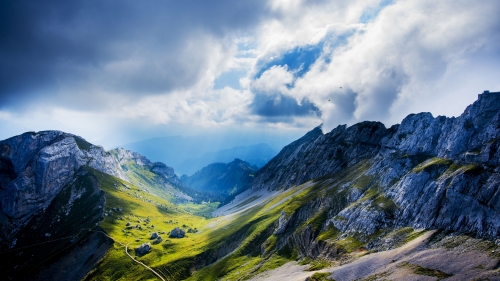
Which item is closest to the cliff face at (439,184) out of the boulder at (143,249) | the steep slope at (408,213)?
the steep slope at (408,213)

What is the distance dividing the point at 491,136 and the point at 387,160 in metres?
56.9

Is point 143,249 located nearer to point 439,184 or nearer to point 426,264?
point 426,264

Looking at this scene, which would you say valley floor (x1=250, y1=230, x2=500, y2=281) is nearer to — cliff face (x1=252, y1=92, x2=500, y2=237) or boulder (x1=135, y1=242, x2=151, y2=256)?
cliff face (x1=252, y1=92, x2=500, y2=237)

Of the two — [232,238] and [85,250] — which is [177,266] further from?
[85,250]

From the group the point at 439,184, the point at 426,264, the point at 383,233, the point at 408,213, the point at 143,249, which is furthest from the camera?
the point at 143,249

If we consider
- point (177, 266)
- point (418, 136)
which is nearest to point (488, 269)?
point (418, 136)

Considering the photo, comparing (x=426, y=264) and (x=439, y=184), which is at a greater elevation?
(x=439, y=184)

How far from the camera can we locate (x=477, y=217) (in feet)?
321

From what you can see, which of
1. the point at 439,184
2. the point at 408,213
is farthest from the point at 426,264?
the point at 439,184

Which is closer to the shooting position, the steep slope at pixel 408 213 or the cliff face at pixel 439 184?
the steep slope at pixel 408 213

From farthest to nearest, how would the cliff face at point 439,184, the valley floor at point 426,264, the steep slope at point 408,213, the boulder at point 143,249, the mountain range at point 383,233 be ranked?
the boulder at point 143,249, the cliff face at point 439,184, the steep slope at point 408,213, the mountain range at point 383,233, the valley floor at point 426,264

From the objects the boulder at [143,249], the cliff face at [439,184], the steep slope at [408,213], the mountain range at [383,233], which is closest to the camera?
the mountain range at [383,233]

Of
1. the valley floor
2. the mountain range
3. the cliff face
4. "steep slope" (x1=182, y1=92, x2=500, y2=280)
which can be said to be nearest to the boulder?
the mountain range

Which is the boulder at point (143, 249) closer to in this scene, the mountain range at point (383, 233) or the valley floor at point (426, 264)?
the mountain range at point (383, 233)
